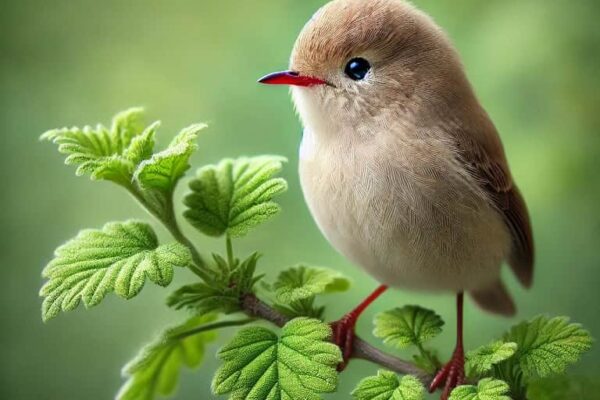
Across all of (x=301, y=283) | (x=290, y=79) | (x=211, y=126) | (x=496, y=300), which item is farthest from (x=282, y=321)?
(x=211, y=126)

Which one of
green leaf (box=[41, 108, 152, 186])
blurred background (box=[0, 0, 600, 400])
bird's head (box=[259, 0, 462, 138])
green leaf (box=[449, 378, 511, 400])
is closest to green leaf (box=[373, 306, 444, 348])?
green leaf (box=[449, 378, 511, 400])

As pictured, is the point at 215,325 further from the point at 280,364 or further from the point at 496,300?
the point at 496,300

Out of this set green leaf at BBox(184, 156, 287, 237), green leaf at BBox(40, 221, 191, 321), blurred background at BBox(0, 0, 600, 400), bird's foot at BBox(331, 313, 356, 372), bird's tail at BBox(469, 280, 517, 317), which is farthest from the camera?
blurred background at BBox(0, 0, 600, 400)

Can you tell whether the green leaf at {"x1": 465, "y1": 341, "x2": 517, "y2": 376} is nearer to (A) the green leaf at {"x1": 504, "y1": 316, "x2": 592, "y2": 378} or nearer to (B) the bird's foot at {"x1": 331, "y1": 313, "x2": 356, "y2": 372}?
(A) the green leaf at {"x1": 504, "y1": 316, "x2": 592, "y2": 378}

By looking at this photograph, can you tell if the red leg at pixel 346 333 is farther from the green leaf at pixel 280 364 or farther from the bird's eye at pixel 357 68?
the bird's eye at pixel 357 68

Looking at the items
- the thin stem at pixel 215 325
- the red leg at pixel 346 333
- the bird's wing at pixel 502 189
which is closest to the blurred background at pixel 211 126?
the bird's wing at pixel 502 189

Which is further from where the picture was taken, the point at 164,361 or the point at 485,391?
the point at 164,361
